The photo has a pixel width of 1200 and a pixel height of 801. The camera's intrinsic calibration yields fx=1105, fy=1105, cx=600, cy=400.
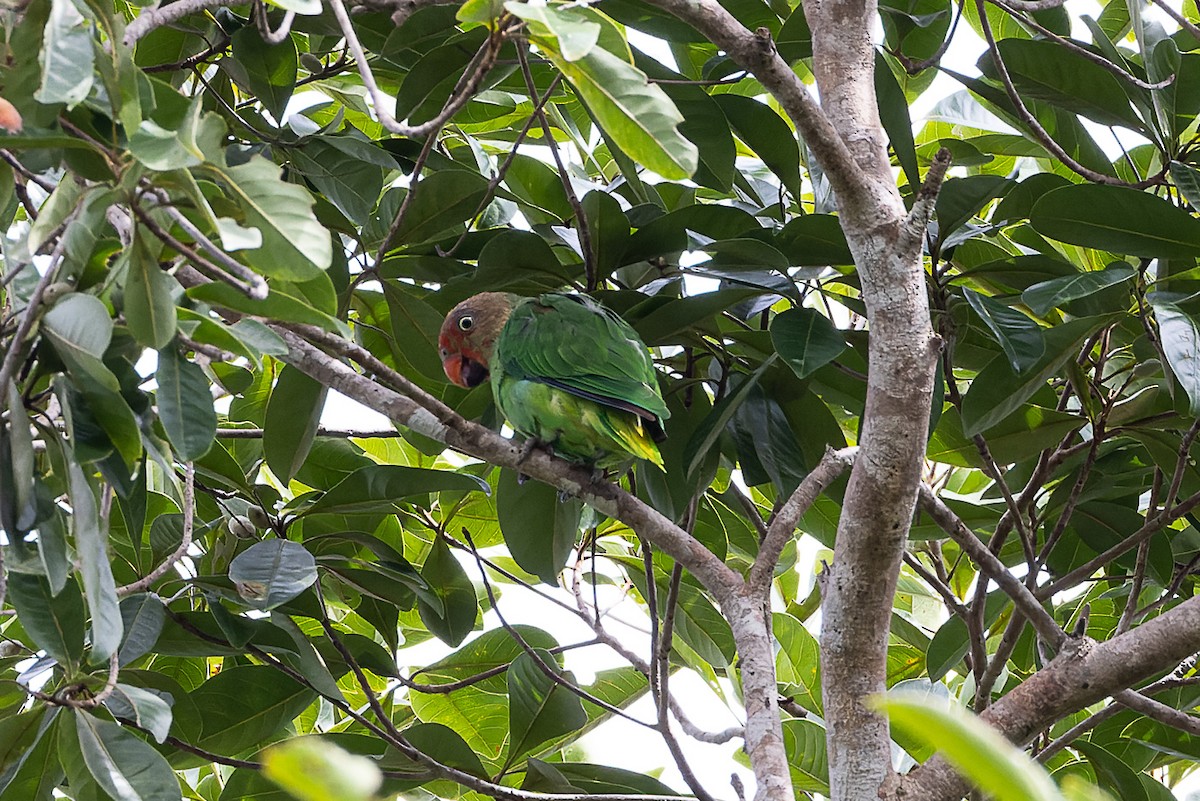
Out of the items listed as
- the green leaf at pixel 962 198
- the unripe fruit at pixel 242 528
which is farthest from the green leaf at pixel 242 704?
the green leaf at pixel 962 198

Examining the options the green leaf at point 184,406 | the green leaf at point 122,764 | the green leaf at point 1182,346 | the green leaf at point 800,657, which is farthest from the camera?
the green leaf at point 800,657

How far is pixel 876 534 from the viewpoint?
5.07 ft

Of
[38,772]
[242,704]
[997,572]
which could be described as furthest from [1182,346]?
[38,772]

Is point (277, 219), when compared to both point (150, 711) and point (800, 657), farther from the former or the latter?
point (800, 657)

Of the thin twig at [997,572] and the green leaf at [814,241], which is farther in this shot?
the green leaf at [814,241]

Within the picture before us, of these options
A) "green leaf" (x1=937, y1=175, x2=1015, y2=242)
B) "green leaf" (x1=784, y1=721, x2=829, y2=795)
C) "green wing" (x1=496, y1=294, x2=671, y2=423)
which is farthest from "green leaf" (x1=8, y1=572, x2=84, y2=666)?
"green leaf" (x1=937, y1=175, x2=1015, y2=242)

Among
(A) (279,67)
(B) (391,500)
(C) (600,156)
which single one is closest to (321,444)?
(B) (391,500)

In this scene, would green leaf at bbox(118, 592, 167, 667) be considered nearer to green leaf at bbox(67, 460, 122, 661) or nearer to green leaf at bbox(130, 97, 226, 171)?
green leaf at bbox(67, 460, 122, 661)

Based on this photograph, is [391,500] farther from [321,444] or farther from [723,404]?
[723,404]

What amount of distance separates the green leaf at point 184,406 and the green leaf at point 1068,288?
4.39 ft

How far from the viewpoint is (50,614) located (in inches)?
59.6

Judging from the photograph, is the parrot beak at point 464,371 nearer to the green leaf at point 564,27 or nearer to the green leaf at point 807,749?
the green leaf at point 807,749

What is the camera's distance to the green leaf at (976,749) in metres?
0.37

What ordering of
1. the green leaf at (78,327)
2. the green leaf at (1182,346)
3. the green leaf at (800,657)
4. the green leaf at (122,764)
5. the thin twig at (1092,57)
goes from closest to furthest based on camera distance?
the green leaf at (78,327)
the green leaf at (122,764)
the green leaf at (1182,346)
the thin twig at (1092,57)
the green leaf at (800,657)
